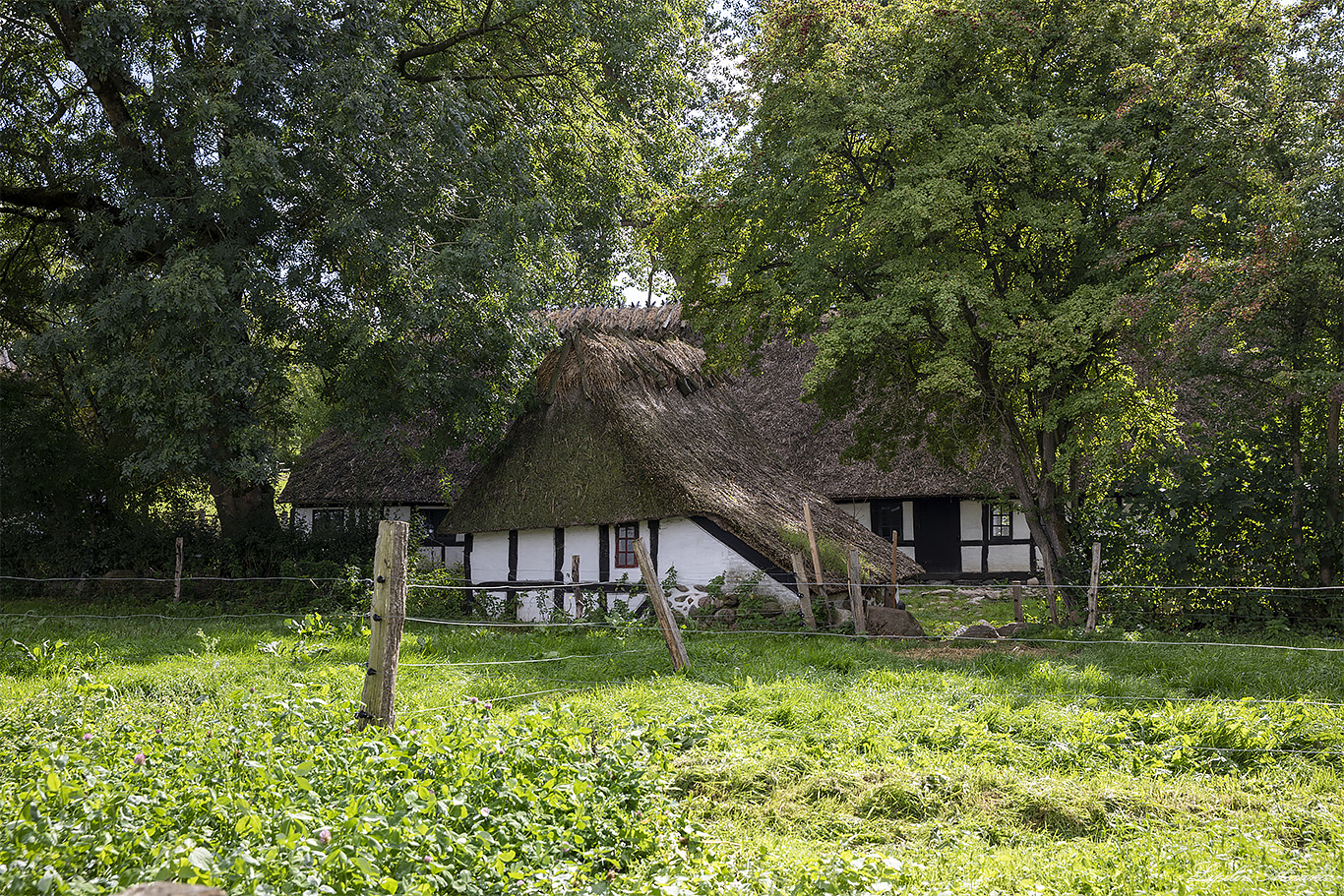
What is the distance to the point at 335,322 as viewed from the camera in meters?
13.8

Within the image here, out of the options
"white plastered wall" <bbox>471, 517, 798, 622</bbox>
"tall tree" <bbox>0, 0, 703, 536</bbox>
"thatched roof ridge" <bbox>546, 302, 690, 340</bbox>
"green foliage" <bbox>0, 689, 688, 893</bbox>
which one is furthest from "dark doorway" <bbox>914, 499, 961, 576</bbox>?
"green foliage" <bbox>0, 689, 688, 893</bbox>

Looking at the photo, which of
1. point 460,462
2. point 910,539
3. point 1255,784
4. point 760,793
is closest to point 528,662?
point 760,793

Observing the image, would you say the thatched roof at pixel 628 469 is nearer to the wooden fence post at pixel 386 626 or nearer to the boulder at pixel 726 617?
the boulder at pixel 726 617

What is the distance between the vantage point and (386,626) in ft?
18.5

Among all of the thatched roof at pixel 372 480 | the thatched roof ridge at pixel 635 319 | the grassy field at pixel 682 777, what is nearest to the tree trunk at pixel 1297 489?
the grassy field at pixel 682 777

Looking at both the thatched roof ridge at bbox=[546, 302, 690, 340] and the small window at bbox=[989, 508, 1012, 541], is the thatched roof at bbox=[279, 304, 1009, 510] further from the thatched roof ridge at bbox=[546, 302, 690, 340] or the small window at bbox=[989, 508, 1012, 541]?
the small window at bbox=[989, 508, 1012, 541]

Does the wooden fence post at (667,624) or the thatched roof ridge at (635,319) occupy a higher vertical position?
the thatched roof ridge at (635,319)

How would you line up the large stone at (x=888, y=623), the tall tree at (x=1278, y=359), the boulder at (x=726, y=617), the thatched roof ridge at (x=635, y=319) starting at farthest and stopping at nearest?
the thatched roof ridge at (x=635, y=319)
the boulder at (x=726, y=617)
the large stone at (x=888, y=623)
the tall tree at (x=1278, y=359)

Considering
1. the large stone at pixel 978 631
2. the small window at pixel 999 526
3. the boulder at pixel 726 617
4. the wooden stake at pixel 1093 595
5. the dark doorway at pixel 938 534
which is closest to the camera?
the wooden stake at pixel 1093 595

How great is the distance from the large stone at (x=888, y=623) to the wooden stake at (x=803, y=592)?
0.68 m

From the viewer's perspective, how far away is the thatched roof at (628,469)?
14.3 metres

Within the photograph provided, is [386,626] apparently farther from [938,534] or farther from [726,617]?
[938,534]

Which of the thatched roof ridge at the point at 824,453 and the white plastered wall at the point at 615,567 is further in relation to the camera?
the thatched roof ridge at the point at 824,453

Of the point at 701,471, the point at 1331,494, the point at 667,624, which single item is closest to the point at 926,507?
the point at 701,471
